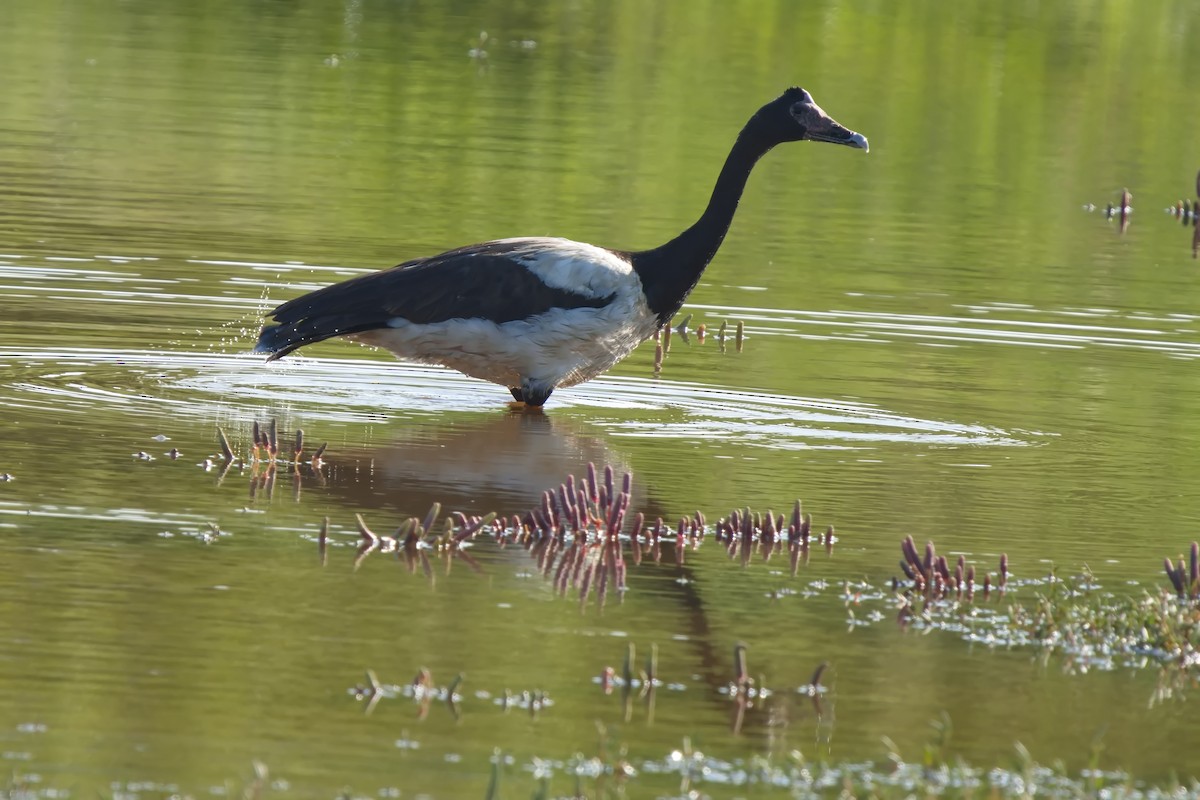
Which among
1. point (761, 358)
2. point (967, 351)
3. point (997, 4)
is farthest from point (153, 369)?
point (997, 4)

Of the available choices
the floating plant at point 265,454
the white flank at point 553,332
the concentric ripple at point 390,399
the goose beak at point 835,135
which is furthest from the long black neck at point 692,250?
the floating plant at point 265,454

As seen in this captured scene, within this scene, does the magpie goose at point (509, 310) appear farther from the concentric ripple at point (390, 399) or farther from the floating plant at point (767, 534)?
the floating plant at point (767, 534)

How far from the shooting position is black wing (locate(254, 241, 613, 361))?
40.1 ft

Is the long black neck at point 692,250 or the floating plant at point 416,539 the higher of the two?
the long black neck at point 692,250

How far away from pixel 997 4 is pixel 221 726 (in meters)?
41.3

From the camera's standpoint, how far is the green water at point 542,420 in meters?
6.85

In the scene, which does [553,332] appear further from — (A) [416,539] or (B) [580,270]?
(A) [416,539]

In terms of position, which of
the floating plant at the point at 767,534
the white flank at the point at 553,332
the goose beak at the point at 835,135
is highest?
the goose beak at the point at 835,135

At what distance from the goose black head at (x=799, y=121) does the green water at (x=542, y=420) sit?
5.16 ft

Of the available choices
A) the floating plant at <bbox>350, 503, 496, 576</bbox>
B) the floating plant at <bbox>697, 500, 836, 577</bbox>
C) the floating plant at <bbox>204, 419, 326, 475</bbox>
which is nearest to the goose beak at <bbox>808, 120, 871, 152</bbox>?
the floating plant at <bbox>204, 419, 326, 475</bbox>

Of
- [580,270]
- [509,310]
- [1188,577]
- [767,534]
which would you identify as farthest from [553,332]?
[1188,577]

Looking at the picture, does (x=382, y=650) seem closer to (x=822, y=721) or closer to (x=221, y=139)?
(x=822, y=721)

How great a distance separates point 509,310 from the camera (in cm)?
1223

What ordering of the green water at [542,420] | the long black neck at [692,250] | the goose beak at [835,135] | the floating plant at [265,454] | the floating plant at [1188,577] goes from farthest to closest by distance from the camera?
the goose beak at [835,135] → the long black neck at [692,250] → the floating plant at [265,454] → the floating plant at [1188,577] → the green water at [542,420]
